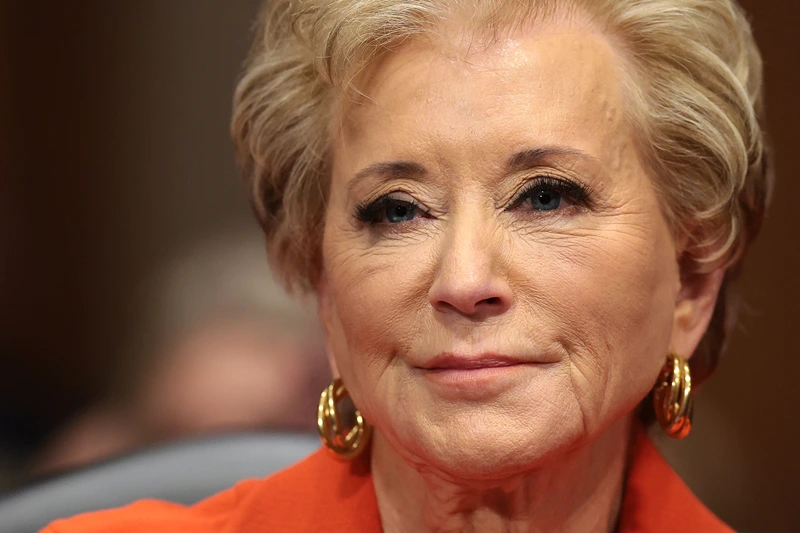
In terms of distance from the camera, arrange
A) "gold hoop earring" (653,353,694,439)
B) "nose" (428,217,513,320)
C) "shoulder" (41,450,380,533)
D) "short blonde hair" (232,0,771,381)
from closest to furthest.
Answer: "nose" (428,217,513,320) < "short blonde hair" (232,0,771,381) < "gold hoop earring" (653,353,694,439) < "shoulder" (41,450,380,533)

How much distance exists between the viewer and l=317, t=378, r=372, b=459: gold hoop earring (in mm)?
1565

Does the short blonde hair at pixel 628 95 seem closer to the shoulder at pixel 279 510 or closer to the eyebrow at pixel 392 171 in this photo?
the eyebrow at pixel 392 171

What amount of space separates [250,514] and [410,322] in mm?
534

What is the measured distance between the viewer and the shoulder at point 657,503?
1.60m

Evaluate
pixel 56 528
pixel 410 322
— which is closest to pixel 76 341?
pixel 56 528

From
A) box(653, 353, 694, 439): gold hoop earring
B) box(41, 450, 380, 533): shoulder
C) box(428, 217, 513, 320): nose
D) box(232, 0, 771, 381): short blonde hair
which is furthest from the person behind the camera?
box(41, 450, 380, 533): shoulder

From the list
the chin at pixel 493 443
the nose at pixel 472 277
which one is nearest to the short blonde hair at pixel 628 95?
the nose at pixel 472 277

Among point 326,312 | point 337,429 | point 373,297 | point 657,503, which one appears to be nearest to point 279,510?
point 337,429

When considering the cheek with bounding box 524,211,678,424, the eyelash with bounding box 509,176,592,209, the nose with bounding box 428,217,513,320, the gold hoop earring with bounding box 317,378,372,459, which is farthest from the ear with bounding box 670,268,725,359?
the gold hoop earring with bounding box 317,378,372,459

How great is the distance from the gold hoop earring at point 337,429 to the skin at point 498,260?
0.16 m

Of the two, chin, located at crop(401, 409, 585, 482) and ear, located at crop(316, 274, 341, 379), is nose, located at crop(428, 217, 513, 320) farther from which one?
ear, located at crop(316, 274, 341, 379)

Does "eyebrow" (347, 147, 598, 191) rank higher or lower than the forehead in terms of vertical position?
lower

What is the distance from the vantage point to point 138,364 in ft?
9.09

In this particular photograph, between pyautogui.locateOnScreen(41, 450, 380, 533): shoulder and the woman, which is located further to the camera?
pyautogui.locateOnScreen(41, 450, 380, 533): shoulder
